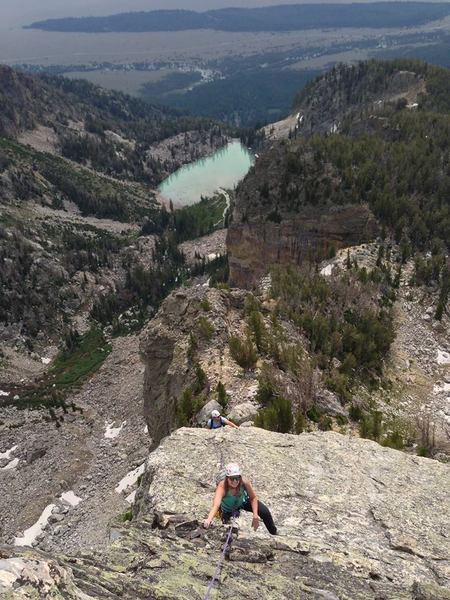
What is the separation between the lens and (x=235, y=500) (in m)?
11.3

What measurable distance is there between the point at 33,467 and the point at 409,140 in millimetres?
64046

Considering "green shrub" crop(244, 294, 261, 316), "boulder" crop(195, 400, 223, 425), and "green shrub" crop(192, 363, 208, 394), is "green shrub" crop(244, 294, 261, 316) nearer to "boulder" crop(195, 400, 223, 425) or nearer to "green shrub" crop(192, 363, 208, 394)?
"green shrub" crop(192, 363, 208, 394)

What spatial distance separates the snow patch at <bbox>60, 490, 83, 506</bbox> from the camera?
47809 mm

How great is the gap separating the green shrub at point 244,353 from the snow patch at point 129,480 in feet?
88.0

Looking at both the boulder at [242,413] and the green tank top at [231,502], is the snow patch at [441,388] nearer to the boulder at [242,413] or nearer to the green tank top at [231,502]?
the boulder at [242,413]

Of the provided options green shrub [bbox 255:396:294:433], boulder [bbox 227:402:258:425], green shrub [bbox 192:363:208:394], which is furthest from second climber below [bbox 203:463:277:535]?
green shrub [bbox 192:363:208:394]

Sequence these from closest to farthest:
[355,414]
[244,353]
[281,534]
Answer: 1. [281,534]
2. [355,414]
3. [244,353]

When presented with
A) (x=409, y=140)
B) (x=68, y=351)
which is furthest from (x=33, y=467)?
(x=409, y=140)

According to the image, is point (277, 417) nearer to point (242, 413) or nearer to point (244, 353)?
point (242, 413)

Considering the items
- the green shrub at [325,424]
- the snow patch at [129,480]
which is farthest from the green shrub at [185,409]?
the snow patch at [129,480]

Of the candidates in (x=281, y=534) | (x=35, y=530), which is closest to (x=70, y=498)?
(x=35, y=530)

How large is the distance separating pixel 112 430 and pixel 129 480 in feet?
51.5

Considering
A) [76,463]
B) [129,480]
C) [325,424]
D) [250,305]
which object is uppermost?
[250,305]

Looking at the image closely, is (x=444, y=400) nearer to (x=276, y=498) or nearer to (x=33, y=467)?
(x=276, y=498)
